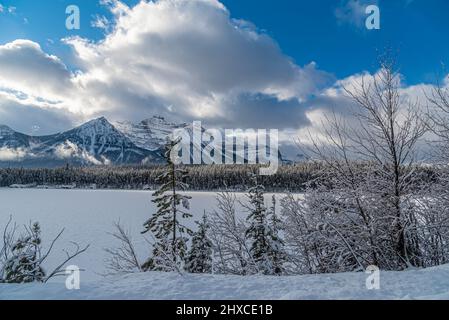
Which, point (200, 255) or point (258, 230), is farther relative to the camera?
point (200, 255)

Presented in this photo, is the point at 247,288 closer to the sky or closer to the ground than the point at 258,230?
closer to the sky

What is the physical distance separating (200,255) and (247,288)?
40.2ft

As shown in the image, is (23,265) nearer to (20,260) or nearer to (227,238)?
(20,260)

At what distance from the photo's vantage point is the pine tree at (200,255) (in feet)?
50.6

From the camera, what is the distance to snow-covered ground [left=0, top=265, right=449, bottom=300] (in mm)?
3676

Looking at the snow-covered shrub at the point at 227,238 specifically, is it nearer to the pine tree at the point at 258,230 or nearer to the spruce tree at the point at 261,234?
the spruce tree at the point at 261,234

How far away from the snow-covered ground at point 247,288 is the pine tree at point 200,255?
10.9 m

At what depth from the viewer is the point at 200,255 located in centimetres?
1573

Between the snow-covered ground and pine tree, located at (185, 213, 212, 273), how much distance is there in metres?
10.9

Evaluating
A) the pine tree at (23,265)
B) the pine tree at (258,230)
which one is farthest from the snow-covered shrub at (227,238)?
the pine tree at (23,265)

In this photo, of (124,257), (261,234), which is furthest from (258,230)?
(124,257)

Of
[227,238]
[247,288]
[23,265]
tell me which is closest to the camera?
[247,288]

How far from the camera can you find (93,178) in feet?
527
